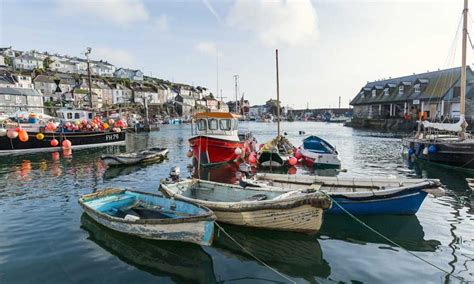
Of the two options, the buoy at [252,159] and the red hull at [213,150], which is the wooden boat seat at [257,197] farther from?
the buoy at [252,159]

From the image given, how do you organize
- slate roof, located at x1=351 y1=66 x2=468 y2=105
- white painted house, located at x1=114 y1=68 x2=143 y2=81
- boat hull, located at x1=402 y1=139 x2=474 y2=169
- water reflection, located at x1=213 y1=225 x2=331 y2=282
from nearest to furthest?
water reflection, located at x1=213 y1=225 x2=331 y2=282, boat hull, located at x1=402 y1=139 x2=474 y2=169, slate roof, located at x1=351 y1=66 x2=468 y2=105, white painted house, located at x1=114 y1=68 x2=143 y2=81

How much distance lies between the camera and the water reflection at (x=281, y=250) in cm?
710

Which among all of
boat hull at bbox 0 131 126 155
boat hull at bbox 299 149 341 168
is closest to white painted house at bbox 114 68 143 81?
boat hull at bbox 0 131 126 155

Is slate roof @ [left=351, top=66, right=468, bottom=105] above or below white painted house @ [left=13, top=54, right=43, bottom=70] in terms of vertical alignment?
below

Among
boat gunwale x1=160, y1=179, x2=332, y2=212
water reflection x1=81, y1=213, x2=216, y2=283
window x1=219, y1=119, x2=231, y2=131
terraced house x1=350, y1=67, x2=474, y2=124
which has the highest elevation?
terraced house x1=350, y1=67, x2=474, y2=124

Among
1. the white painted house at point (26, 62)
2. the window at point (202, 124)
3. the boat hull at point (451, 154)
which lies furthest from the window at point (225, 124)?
the white painted house at point (26, 62)

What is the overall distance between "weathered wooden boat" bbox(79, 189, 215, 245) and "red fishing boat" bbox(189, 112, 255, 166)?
1006 cm

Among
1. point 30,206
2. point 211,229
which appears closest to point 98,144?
point 30,206

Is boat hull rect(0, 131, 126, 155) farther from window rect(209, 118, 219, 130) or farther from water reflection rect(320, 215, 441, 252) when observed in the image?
water reflection rect(320, 215, 441, 252)

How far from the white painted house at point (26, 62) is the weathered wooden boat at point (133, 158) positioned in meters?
109

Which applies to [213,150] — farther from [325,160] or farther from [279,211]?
[279,211]

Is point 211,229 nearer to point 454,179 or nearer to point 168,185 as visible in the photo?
point 168,185

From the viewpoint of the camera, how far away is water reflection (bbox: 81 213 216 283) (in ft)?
22.4

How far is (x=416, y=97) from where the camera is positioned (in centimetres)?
5522
